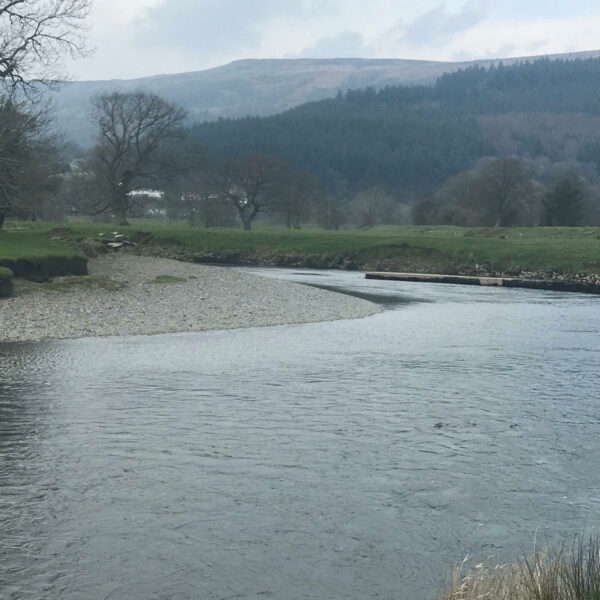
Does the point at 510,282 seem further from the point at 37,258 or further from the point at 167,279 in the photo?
the point at 37,258

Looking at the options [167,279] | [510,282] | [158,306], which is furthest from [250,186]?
[158,306]

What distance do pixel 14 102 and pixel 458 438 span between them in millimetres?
45403

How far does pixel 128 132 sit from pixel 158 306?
72.5 meters

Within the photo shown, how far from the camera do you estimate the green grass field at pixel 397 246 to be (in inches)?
2336

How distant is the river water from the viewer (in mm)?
9320

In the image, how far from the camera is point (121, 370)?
21.0 m

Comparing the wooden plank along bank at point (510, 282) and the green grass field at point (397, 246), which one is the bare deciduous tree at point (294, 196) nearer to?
the green grass field at point (397, 246)

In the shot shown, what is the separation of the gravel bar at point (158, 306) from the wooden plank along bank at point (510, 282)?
1467 cm

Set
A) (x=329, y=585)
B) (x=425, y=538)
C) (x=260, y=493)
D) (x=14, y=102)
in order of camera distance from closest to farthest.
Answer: (x=329, y=585)
(x=425, y=538)
(x=260, y=493)
(x=14, y=102)

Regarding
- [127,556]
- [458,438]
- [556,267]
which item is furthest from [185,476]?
[556,267]

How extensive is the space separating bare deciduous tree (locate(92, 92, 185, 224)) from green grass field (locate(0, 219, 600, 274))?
12951 millimetres

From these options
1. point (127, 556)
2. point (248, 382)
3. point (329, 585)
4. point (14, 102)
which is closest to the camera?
point (329, 585)

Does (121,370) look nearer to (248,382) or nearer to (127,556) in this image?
(248,382)

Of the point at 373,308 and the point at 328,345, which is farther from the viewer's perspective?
the point at 373,308
